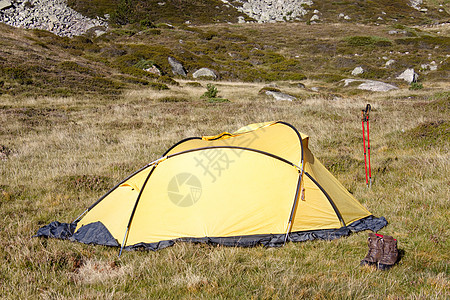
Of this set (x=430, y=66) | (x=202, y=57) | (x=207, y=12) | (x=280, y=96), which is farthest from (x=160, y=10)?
(x=280, y=96)

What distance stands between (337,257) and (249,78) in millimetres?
31862

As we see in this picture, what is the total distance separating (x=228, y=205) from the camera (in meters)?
5.27

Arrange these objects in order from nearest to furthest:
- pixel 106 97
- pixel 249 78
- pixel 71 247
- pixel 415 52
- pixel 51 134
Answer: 1. pixel 71 247
2. pixel 51 134
3. pixel 106 97
4. pixel 249 78
5. pixel 415 52

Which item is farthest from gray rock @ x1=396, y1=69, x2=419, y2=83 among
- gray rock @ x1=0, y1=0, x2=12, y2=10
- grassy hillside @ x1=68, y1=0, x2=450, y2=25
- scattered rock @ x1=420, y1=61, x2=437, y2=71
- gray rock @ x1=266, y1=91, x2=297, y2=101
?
gray rock @ x1=0, y1=0, x2=12, y2=10

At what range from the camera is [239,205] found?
5.26 m

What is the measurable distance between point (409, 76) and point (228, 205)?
33196mm

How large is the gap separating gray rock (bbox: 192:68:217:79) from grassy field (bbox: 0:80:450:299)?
794 inches

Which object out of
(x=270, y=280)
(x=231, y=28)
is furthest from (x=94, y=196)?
(x=231, y=28)

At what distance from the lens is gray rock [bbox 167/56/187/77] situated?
3516cm

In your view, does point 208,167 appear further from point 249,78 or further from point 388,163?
point 249,78

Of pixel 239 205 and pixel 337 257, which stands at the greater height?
pixel 239 205

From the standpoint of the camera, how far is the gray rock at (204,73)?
1372 inches

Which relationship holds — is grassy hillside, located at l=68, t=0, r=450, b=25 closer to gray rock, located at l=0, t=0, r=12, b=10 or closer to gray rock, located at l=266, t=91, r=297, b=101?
gray rock, located at l=0, t=0, r=12, b=10

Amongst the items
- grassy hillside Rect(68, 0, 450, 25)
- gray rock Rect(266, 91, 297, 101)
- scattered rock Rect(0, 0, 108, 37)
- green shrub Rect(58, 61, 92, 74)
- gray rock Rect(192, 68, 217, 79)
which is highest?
grassy hillside Rect(68, 0, 450, 25)
